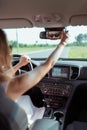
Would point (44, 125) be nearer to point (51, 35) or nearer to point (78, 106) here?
point (51, 35)

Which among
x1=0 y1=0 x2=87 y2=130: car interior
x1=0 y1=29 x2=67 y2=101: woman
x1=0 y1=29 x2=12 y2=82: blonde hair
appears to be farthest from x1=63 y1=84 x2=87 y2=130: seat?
x1=0 y1=29 x2=12 y2=82: blonde hair

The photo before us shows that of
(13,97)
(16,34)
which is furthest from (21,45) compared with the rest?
(13,97)

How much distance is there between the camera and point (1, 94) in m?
2.08

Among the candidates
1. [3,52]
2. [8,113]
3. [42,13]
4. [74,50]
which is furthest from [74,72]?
[8,113]

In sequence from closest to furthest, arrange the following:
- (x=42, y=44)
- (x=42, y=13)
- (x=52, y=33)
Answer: (x=42, y=13) < (x=52, y=33) < (x=42, y=44)

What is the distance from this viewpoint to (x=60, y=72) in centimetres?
513

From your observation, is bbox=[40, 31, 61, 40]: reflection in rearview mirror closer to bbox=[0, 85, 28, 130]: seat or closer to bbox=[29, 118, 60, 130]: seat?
bbox=[29, 118, 60, 130]: seat

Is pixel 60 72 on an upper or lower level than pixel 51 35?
lower

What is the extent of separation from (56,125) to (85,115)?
2230 millimetres

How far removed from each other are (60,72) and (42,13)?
A: 2.61 meters

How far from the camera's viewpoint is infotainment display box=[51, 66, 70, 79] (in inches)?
199

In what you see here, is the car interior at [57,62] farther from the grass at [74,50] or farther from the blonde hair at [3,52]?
the blonde hair at [3,52]

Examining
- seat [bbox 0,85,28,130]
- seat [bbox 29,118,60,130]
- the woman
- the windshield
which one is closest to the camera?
seat [bbox 0,85,28,130]

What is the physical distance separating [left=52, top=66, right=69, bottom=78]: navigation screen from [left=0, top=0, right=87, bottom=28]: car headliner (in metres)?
2.21
